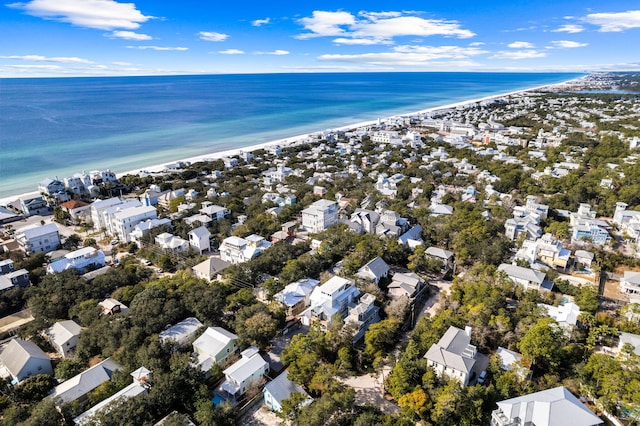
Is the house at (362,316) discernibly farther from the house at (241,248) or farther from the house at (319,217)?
the house at (319,217)

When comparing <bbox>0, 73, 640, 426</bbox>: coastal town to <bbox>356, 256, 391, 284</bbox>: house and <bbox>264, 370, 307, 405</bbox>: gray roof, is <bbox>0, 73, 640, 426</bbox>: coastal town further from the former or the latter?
<bbox>356, 256, 391, 284</bbox>: house

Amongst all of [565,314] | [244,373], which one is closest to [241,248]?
[244,373]

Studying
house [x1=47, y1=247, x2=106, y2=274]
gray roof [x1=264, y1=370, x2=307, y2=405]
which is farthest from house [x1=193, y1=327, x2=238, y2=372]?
house [x1=47, y1=247, x2=106, y2=274]

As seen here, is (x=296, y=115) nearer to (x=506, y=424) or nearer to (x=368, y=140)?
(x=368, y=140)

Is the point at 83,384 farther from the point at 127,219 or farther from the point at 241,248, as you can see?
the point at 127,219

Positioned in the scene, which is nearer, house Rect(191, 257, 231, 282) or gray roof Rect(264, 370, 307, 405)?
gray roof Rect(264, 370, 307, 405)
